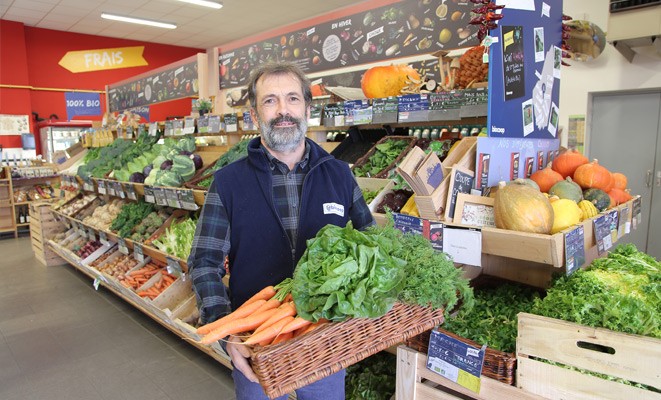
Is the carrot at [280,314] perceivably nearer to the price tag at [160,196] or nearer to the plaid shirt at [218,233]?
the plaid shirt at [218,233]

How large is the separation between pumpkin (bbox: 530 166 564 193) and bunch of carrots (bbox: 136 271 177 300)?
3.29m

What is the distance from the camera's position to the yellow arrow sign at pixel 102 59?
1127 centimetres

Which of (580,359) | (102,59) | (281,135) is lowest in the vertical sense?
(580,359)

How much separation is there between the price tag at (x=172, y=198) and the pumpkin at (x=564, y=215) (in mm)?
3079

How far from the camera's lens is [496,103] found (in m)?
2.01

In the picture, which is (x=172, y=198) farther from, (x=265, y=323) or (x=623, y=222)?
(x=623, y=222)

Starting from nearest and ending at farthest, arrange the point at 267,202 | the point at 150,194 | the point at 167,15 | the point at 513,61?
the point at 267,202 < the point at 513,61 < the point at 150,194 < the point at 167,15

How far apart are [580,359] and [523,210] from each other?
0.53 m

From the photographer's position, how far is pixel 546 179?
2170mm

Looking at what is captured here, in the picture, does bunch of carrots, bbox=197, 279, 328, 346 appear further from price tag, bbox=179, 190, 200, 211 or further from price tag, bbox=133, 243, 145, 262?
price tag, bbox=133, 243, 145, 262

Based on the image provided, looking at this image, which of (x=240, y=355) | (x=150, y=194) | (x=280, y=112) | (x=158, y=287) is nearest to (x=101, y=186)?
(x=150, y=194)

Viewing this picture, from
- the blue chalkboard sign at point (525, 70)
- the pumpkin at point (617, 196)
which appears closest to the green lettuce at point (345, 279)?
the blue chalkboard sign at point (525, 70)

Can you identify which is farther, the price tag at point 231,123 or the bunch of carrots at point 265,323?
the price tag at point 231,123

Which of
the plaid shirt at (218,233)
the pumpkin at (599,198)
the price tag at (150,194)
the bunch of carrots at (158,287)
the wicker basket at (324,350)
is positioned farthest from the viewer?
the price tag at (150,194)
